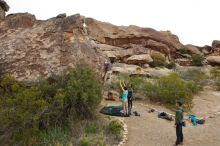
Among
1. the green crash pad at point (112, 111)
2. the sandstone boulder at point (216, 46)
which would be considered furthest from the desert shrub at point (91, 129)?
the sandstone boulder at point (216, 46)

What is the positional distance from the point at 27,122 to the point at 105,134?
279 centimetres

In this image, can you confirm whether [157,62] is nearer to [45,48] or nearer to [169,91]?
[169,91]

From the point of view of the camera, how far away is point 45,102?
979 cm

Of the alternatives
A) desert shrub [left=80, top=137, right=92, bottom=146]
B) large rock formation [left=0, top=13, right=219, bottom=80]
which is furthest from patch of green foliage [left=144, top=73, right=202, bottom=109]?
desert shrub [left=80, top=137, right=92, bottom=146]

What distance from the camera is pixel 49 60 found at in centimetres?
1173

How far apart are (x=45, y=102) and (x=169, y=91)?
9532mm

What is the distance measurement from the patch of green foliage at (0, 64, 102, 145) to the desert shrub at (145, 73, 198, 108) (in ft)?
22.3

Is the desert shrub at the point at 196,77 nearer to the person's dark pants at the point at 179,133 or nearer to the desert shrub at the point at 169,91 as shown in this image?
the desert shrub at the point at 169,91

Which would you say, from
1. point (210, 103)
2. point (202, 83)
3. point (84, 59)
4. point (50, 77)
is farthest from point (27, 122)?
point (202, 83)

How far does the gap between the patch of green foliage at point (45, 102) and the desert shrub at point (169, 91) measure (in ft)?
22.3

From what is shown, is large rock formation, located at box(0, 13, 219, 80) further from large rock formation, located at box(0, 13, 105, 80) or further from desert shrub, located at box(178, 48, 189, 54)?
desert shrub, located at box(178, 48, 189, 54)

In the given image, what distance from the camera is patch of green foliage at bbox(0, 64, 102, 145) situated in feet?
31.2

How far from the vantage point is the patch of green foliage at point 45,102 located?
9516 millimetres

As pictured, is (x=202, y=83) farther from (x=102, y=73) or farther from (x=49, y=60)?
(x=49, y=60)
